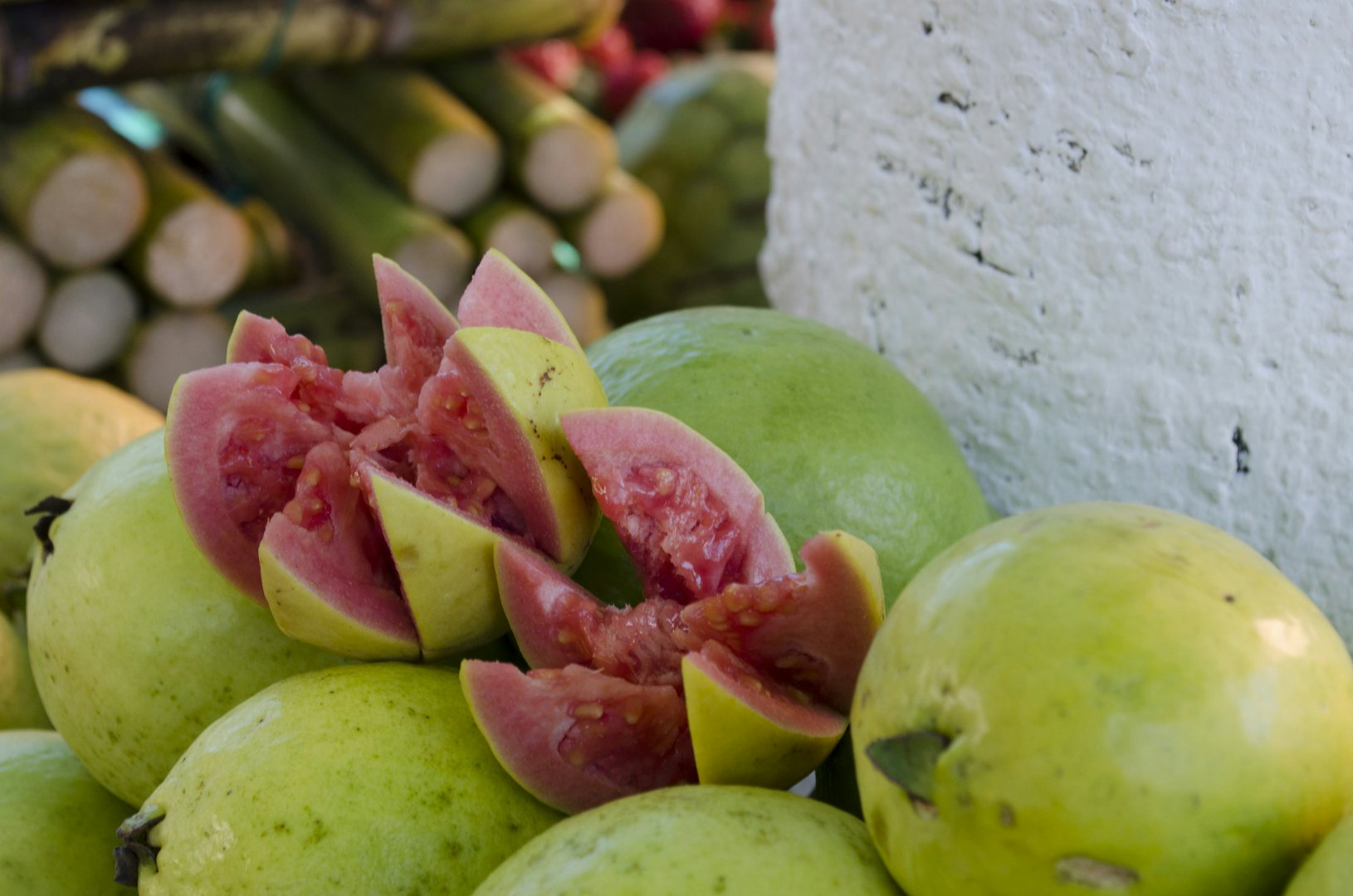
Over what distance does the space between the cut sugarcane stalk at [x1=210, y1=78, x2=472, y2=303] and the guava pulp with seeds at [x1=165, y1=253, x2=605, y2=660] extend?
153 cm

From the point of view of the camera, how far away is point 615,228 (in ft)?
8.43

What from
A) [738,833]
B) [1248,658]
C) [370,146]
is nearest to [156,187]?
[370,146]

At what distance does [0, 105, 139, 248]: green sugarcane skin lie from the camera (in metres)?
1.99

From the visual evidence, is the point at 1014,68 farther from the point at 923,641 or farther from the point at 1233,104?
the point at 923,641

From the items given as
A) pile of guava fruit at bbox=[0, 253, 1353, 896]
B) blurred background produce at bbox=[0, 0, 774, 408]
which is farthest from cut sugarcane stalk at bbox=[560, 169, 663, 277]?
pile of guava fruit at bbox=[0, 253, 1353, 896]

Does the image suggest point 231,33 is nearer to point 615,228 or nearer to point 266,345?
point 615,228

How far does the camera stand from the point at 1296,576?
3.02ft

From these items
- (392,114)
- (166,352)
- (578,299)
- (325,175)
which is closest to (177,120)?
(325,175)

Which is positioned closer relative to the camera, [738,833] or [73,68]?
[738,833]

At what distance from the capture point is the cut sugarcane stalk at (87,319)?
213 cm

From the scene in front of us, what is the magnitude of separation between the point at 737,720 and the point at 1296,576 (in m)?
0.53

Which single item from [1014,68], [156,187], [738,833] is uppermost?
[1014,68]

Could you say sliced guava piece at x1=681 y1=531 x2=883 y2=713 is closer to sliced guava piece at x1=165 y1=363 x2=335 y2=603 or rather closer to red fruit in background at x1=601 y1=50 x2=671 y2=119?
sliced guava piece at x1=165 y1=363 x2=335 y2=603

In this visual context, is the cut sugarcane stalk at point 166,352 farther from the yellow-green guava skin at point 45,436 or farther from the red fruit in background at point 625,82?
the red fruit in background at point 625,82
